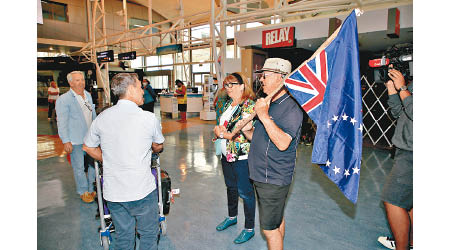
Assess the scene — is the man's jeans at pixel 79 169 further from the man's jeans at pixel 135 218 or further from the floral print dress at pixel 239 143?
the floral print dress at pixel 239 143

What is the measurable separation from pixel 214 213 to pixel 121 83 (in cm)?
181

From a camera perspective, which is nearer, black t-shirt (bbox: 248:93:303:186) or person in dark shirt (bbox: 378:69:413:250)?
black t-shirt (bbox: 248:93:303:186)

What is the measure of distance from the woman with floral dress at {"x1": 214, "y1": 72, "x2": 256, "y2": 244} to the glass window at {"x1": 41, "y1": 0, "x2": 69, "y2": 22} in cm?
1890

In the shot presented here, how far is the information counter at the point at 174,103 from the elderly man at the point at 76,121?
7.55m

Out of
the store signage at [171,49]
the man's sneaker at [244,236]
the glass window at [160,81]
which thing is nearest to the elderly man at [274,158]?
the man's sneaker at [244,236]

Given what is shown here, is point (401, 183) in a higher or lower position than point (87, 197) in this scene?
higher

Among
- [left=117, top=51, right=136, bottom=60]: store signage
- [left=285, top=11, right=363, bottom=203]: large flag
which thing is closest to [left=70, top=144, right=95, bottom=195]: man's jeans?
[left=285, top=11, right=363, bottom=203]: large flag

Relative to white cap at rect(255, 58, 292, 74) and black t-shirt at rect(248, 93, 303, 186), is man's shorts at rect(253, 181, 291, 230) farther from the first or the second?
white cap at rect(255, 58, 292, 74)

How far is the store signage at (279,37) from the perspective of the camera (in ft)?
22.8

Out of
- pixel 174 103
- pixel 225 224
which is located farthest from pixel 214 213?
pixel 174 103

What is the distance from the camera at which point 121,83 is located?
163 centimetres

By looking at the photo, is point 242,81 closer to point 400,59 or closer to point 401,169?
point 400,59

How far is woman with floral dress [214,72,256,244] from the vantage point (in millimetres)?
2209
